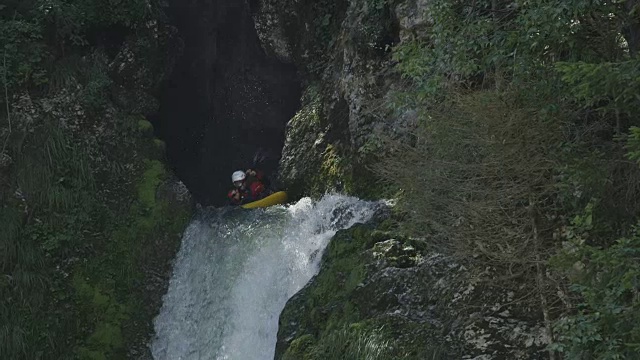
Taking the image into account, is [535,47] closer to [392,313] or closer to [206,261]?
[392,313]

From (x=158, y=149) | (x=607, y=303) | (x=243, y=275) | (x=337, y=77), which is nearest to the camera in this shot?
(x=607, y=303)

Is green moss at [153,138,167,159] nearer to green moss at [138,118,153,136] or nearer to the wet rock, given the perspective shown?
green moss at [138,118,153,136]

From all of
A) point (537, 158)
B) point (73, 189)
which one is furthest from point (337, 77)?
point (537, 158)

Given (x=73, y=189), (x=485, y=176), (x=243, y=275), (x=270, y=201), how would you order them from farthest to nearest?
1. (x=270, y=201)
2. (x=73, y=189)
3. (x=243, y=275)
4. (x=485, y=176)

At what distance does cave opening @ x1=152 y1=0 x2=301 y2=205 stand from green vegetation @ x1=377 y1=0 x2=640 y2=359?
7942 millimetres

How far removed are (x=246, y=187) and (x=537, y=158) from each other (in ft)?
26.6

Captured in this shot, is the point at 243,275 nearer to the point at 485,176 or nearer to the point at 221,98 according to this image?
the point at 485,176

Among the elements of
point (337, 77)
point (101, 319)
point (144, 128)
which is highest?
point (337, 77)

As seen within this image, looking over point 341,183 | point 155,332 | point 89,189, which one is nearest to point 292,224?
point 341,183

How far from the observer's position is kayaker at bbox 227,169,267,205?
14.1 metres

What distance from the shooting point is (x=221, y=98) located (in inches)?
643

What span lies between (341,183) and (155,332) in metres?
3.41

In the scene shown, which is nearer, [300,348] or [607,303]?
[607,303]

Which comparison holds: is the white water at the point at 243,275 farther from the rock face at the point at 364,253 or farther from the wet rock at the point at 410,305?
the wet rock at the point at 410,305
